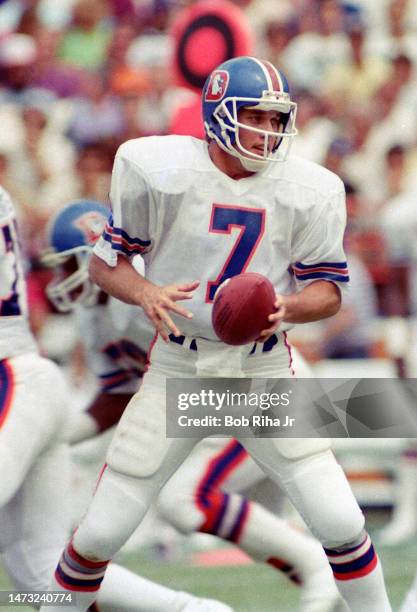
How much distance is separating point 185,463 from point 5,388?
1117mm

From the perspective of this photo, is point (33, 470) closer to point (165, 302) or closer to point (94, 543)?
point (94, 543)

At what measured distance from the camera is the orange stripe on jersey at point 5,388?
12.8ft

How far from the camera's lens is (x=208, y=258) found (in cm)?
374

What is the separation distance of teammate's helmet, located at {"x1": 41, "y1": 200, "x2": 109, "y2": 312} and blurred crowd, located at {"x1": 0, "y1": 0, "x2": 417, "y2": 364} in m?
1.36

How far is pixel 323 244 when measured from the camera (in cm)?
377

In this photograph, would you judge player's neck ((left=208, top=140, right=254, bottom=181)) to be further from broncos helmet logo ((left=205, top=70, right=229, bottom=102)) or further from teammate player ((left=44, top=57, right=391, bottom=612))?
broncos helmet logo ((left=205, top=70, right=229, bottom=102))

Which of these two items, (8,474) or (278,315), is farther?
(8,474)

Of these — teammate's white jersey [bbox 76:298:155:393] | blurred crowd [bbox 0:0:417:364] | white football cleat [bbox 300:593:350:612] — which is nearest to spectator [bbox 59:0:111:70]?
blurred crowd [bbox 0:0:417:364]

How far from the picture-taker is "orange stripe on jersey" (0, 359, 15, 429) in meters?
Answer: 3.91

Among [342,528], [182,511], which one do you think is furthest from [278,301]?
[182,511]

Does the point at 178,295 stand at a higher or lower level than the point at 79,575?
higher

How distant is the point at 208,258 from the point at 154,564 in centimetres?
224

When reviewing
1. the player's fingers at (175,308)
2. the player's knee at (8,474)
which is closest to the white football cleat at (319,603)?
the player's knee at (8,474)

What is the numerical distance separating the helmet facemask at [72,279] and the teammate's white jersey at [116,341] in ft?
0.21
